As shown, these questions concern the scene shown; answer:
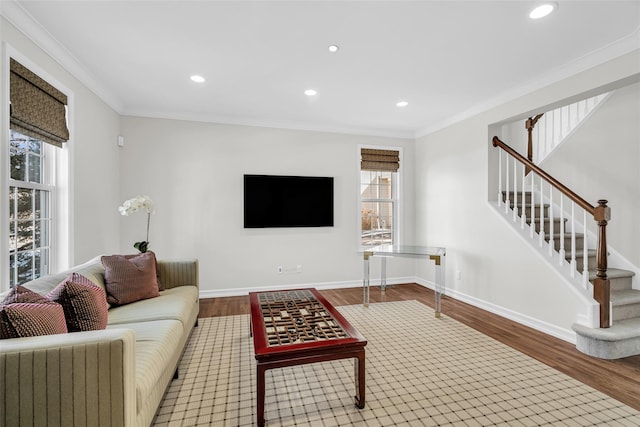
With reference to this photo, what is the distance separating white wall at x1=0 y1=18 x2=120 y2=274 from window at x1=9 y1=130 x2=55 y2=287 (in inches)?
7.5

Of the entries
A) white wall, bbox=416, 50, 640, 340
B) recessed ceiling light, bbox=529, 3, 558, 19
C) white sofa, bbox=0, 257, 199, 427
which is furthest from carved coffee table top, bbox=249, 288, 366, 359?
recessed ceiling light, bbox=529, 3, 558, 19

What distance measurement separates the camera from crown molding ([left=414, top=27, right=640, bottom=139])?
7.86ft

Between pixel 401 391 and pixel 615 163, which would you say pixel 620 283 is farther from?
pixel 401 391

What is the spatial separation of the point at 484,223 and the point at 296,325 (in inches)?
113

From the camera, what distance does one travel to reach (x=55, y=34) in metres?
2.41

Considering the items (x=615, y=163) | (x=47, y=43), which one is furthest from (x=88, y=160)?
(x=615, y=163)

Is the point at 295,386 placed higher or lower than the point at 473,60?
lower

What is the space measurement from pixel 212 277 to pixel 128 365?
3.17m

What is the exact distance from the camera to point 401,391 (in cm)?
208

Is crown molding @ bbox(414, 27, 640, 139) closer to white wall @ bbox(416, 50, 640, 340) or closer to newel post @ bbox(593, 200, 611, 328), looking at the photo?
white wall @ bbox(416, 50, 640, 340)

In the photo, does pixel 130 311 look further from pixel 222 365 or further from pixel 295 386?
pixel 295 386

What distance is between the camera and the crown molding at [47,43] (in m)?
2.05

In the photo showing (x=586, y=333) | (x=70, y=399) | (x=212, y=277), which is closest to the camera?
(x=70, y=399)


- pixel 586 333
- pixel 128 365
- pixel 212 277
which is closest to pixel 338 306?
pixel 212 277
